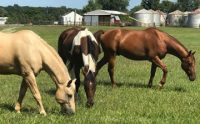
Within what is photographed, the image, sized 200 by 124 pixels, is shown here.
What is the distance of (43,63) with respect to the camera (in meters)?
9.59

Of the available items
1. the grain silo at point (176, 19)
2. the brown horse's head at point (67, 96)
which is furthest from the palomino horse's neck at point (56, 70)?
the grain silo at point (176, 19)

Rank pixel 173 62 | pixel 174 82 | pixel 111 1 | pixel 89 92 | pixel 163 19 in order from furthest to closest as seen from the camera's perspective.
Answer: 1. pixel 111 1
2. pixel 163 19
3. pixel 173 62
4. pixel 174 82
5. pixel 89 92

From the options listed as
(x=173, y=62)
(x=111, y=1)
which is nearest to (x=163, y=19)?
(x=111, y=1)

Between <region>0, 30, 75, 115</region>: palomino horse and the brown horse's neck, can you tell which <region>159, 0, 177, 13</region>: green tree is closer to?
the brown horse's neck

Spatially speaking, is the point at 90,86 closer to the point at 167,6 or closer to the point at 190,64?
the point at 190,64

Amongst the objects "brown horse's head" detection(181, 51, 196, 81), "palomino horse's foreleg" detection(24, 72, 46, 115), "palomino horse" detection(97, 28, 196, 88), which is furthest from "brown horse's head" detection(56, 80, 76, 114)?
"brown horse's head" detection(181, 51, 196, 81)

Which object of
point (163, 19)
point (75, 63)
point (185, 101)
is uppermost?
point (75, 63)

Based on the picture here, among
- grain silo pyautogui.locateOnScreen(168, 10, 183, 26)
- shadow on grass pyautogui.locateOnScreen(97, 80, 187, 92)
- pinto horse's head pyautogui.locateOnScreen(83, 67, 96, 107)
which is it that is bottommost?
grain silo pyautogui.locateOnScreen(168, 10, 183, 26)

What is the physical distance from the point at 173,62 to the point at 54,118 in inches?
560

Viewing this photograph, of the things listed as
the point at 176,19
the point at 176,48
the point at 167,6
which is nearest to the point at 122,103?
the point at 176,48

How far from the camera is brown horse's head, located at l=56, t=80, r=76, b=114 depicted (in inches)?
371

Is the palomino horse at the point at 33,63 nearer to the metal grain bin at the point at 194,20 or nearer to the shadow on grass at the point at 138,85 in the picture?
the shadow on grass at the point at 138,85

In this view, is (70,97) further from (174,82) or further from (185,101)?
(174,82)

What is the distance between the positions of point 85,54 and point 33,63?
70.1 inches
